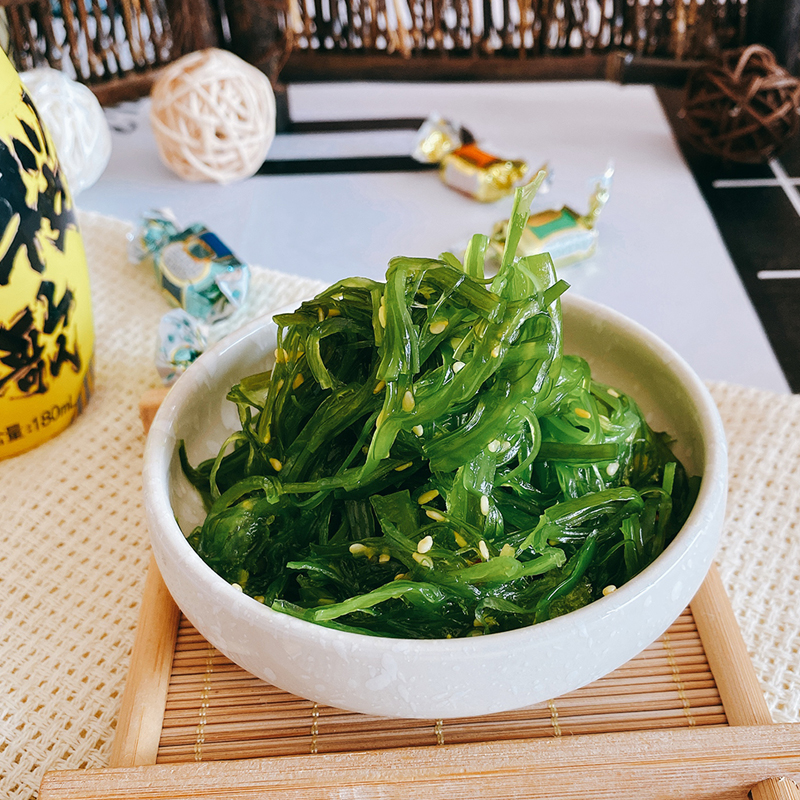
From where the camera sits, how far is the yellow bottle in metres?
0.71

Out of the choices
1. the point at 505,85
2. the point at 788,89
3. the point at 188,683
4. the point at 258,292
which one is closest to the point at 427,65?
the point at 505,85

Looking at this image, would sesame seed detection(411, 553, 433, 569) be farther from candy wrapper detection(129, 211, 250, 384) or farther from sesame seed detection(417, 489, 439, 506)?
candy wrapper detection(129, 211, 250, 384)

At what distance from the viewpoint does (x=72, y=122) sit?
1252 millimetres

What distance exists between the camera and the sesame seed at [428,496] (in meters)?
0.50

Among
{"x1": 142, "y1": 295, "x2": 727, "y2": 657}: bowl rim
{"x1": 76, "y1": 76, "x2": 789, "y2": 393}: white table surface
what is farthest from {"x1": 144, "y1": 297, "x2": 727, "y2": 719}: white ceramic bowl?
{"x1": 76, "y1": 76, "x2": 789, "y2": 393}: white table surface

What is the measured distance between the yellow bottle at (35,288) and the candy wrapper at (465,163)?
724 millimetres

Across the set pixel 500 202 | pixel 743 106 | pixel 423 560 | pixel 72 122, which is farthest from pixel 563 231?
pixel 423 560

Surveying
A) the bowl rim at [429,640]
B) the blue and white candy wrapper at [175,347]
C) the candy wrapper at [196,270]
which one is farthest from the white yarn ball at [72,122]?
the bowl rim at [429,640]

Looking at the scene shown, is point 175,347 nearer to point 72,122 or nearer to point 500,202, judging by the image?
point 72,122

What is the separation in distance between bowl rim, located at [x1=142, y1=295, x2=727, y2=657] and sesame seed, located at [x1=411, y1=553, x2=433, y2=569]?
0.15 ft

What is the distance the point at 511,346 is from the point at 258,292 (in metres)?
0.63

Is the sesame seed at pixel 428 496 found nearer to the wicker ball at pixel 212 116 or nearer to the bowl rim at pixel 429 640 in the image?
the bowl rim at pixel 429 640

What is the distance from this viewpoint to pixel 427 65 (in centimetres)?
156

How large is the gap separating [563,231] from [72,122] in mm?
724
